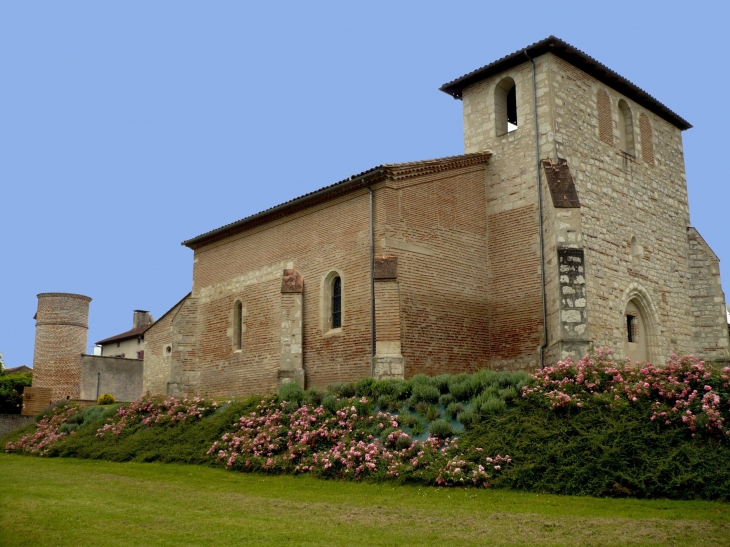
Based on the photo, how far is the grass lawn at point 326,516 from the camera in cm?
836

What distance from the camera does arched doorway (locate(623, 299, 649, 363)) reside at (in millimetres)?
21188

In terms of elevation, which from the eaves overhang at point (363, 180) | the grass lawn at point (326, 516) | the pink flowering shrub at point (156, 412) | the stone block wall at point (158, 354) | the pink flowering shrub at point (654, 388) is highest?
the eaves overhang at point (363, 180)

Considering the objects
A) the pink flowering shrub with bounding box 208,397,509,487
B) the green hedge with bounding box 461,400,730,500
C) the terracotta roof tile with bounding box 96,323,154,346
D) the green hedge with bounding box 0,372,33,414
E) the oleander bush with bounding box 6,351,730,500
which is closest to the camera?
the green hedge with bounding box 461,400,730,500

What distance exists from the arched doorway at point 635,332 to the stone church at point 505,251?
67 mm

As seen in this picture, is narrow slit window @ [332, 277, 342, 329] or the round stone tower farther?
the round stone tower

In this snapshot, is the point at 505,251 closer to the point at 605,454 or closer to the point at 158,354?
the point at 605,454

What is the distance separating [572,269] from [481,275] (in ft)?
11.5

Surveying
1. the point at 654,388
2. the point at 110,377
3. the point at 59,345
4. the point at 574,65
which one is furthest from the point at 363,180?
the point at 110,377

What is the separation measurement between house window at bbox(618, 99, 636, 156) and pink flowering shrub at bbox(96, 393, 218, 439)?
15.0m

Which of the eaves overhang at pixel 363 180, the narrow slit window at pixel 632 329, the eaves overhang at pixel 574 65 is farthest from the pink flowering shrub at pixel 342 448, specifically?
the eaves overhang at pixel 574 65

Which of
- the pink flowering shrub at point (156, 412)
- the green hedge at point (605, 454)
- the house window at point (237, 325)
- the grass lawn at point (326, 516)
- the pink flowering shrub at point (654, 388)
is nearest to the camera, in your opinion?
the grass lawn at point (326, 516)

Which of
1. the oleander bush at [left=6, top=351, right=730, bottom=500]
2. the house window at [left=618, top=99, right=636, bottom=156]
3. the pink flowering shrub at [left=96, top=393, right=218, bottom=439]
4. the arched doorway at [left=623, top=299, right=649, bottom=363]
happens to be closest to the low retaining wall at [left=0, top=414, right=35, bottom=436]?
the pink flowering shrub at [left=96, top=393, right=218, bottom=439]

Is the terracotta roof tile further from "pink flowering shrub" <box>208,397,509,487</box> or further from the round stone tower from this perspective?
"pink flowering shrub" <box>208,397,509,487</box>

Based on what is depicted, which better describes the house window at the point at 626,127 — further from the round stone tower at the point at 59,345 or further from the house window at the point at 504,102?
the round stone tower at the point at 59,345
